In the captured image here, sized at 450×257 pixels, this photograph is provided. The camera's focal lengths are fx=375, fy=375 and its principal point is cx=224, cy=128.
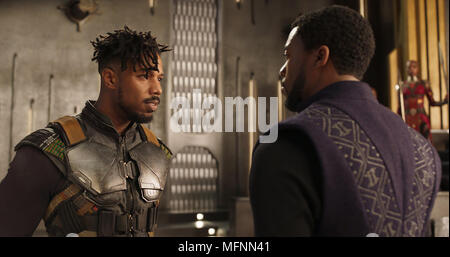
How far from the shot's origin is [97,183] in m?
1.10

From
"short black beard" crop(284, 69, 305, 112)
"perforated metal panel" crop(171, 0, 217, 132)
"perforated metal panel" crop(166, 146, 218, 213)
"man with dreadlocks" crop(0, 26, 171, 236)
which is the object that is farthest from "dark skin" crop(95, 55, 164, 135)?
"perforated metal panel" crop(166, 146, 218, 213)

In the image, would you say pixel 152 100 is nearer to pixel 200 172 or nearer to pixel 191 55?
pixel 191 55

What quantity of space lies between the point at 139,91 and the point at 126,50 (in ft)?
0.42

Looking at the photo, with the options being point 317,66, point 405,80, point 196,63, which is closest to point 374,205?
point 317,66

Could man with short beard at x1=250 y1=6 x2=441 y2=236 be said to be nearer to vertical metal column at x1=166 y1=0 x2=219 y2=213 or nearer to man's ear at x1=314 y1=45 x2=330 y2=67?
man's ear at x1=314 y1=45 x2=330 y2=67

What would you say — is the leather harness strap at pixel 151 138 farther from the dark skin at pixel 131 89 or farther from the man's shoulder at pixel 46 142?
the man's shoulder at pixel 46 142

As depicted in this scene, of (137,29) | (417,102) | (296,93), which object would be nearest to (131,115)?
(137,29)

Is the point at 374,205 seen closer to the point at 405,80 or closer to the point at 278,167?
the point at 278,167

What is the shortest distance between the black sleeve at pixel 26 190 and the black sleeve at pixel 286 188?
2.08 ft

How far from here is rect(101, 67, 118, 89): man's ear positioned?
1093 mm

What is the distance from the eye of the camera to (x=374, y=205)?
788 mm

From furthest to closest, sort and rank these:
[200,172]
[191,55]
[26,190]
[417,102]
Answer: [200,172], [417,102], [191,55], [26,190]

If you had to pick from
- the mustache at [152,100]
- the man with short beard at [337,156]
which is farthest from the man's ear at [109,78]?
the man with short beard at [337,156]

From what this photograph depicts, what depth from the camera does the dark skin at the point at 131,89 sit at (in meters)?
1.08
